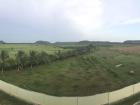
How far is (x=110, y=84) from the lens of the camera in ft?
171

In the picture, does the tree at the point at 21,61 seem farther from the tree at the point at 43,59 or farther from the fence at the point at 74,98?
the fence at the point at 74,98

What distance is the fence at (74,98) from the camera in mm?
35875

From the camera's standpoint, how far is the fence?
118 ft

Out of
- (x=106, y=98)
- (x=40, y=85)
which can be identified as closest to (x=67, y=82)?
(x=40, y=85)

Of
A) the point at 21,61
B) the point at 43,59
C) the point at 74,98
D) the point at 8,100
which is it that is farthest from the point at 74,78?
the point at 43,59

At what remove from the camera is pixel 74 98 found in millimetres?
35750

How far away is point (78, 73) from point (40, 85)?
13.6m

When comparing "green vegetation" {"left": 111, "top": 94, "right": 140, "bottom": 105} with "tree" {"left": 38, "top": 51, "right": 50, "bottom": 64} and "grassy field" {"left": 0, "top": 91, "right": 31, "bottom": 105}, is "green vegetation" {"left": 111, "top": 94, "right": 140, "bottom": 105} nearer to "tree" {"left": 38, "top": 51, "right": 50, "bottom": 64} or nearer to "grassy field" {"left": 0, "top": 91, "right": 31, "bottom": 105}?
"grassy field" {"left": 0, "top": 91, "right": 31, "bottom": 105}

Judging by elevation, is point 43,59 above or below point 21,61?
above

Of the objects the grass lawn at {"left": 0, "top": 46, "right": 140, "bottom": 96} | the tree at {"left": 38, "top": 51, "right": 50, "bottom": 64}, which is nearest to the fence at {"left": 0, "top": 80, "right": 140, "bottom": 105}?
the grass lawn at {"left": 0, "top": 46, "right": 140, "bottom": 96}

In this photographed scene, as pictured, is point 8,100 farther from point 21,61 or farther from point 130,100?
point 21,61

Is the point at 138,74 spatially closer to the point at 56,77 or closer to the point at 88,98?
the point at 56,77

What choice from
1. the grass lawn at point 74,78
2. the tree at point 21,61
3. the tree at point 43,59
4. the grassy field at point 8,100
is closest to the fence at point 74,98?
the grassy field at point 8,100

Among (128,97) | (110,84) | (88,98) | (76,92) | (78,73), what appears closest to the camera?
(88,98)
